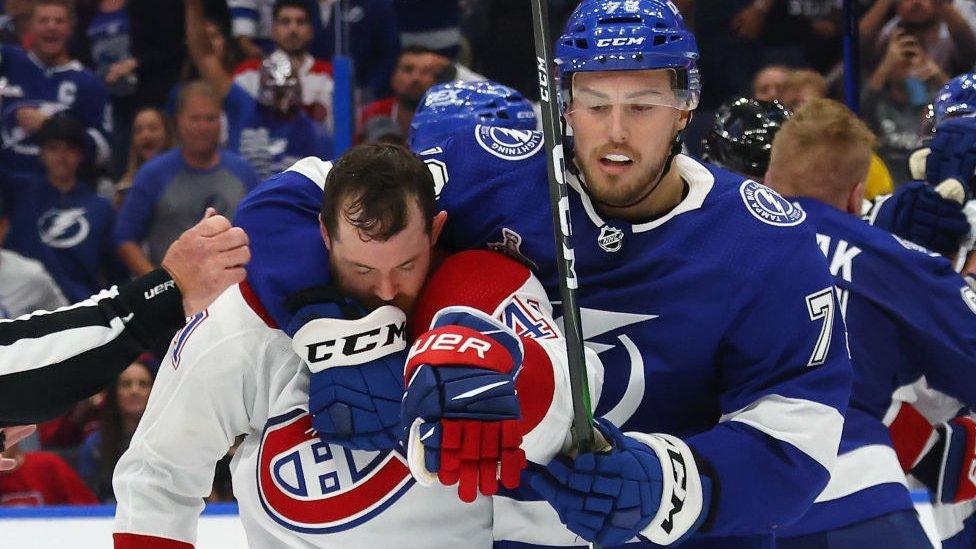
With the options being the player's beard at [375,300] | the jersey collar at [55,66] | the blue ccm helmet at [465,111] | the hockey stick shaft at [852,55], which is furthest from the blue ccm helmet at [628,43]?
the jersey collar at [55,66]

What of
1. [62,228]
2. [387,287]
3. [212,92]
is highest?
[387,287]

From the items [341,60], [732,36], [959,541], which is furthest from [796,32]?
[959,541]

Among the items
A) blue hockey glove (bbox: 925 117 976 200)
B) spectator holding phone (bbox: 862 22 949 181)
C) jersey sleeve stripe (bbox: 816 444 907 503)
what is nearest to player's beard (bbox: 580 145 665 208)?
jersey sleeve stripe (bbox: 816 444 907 503)

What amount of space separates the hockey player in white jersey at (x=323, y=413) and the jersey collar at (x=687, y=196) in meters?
0.20

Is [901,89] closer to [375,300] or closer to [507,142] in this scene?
[507,142]

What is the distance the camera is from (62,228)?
4340 mm

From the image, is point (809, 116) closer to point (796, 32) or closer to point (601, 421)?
point (601, 421)

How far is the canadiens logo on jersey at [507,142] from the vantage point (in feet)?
6.57

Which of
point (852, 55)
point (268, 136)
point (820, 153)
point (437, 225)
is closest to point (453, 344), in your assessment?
point (437, 225)

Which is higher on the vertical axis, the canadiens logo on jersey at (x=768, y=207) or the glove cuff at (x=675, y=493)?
the canadiens logo on jersey at (x=768, y=207)

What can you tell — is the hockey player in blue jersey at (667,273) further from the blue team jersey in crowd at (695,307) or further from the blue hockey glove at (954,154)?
the blue hockey glove at (954,154)

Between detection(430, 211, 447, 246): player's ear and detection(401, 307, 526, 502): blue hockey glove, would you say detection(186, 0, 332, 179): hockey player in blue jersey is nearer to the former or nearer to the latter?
detection(430, 211, 447, 246): player's ear

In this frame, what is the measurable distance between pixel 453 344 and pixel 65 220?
10.3ft

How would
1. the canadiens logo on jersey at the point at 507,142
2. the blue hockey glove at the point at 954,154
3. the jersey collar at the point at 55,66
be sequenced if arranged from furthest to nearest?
the jersey collar at the point at 55,66, the blue hockey glove at the point at 954,154, the canadiens logo on jersey at the point at 507,142
